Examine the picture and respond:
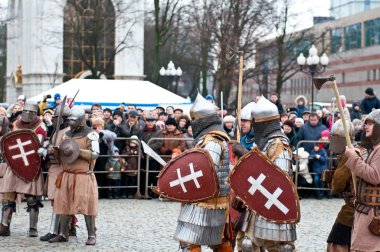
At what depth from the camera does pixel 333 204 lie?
1866 centimetres

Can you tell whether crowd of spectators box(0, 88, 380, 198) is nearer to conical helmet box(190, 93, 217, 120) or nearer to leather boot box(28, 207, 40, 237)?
leather boot box(28, 207, 40, 237)

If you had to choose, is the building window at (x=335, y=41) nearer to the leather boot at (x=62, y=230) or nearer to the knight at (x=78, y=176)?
the leather boot at (x=62, y=230)

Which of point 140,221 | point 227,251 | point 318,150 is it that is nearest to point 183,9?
point 318,150

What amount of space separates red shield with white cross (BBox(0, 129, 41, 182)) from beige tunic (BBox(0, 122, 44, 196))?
87 millimetres

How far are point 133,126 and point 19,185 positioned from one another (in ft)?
21.3

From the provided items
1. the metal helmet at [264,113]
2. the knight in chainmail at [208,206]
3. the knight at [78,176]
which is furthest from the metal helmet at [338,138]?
the knight at [78,176]

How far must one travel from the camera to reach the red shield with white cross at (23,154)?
512 inches

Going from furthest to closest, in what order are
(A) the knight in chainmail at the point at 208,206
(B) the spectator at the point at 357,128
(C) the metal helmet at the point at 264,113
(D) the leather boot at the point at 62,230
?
(D) the leather boot at the point at 62,230 < (B) the spectator at the point at 357,128 < (A) the knight in chainmail at the point at 208,206 < (C) the metal helmet at the point at 264,113

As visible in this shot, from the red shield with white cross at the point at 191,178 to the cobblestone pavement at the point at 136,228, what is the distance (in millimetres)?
3266

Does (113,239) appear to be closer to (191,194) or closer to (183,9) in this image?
(191,194)

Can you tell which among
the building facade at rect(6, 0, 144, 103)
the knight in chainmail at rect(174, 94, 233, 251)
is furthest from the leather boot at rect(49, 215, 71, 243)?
the building facade at rect(6, 0, 144, 103)

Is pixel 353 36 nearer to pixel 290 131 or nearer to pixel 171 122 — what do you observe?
pixel 290 131

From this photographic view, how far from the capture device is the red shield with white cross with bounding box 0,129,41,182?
42.6 feet

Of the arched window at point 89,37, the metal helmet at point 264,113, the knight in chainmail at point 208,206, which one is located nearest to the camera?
the metal helmet at point 264,113
